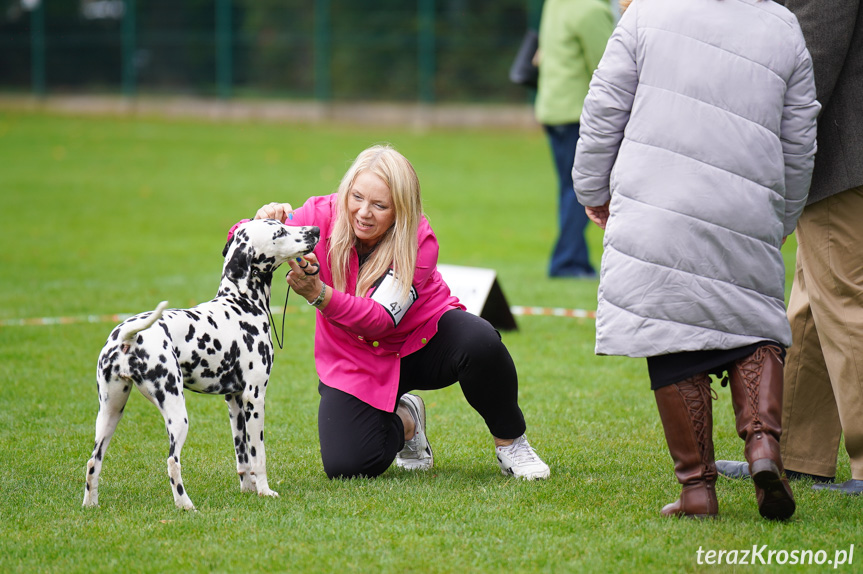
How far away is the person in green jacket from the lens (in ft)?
33.2

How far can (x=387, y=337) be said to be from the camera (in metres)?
4.85

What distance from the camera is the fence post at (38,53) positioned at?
29672 mm

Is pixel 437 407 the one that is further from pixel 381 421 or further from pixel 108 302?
pixel 108 302

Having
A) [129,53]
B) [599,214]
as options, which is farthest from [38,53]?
[599,214]

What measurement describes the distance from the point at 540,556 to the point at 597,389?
290cm

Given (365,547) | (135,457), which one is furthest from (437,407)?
(365,547)

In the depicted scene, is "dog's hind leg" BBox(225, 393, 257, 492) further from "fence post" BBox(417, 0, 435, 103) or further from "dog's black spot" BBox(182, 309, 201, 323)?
"fence post" BBox(417, 0, 435, 103)

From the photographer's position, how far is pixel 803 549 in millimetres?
3748

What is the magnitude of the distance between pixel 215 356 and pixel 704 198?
1.90 m

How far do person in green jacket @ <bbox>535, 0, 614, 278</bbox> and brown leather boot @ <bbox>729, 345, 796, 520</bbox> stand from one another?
20.5 ft

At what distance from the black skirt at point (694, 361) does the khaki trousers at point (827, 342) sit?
58 cm

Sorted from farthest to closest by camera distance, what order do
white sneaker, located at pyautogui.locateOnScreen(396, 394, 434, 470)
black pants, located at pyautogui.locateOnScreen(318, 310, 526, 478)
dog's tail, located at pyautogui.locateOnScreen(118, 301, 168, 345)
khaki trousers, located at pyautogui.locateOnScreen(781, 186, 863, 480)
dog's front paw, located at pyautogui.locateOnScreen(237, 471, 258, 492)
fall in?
white sneaker, located at pyautogui.locateOnScreen(396, 394, 434, 470) < black pants, located at pyautogui.locateOnScreen(318, 310, 526, 478) < dog's front paw, located at pyautogui.locateOnScreen(237, 471, 258, 492) < khaki trousers, located at pyautogui.locateOnScreen(781, 186, 863, 480) < dog's tail, located at pyautogui.locateOnScreen(118, 301, 168, 345)

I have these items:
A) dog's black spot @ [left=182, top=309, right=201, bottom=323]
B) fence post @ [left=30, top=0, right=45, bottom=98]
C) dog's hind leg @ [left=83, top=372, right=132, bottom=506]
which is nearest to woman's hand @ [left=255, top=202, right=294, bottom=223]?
dog's black spot @ [left=182, top=309, right=201, bottom=323]

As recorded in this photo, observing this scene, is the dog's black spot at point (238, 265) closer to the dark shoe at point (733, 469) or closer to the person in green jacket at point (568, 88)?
the dark shoe at point (733, 469)
